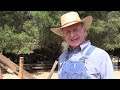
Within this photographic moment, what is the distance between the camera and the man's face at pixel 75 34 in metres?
1.54

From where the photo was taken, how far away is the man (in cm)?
145

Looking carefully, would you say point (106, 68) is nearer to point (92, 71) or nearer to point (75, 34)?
point (92, 71)

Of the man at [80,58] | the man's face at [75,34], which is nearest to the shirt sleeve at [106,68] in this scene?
the man at [80,58]

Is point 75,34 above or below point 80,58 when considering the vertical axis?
above

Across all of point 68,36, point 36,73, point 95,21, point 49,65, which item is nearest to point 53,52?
point 49,65

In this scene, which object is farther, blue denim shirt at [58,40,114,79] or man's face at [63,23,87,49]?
man's face at [63,23,87,49]

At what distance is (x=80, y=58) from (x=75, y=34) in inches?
5.0

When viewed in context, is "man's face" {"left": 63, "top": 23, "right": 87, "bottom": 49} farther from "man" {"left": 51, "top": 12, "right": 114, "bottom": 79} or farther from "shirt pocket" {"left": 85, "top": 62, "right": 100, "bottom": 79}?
"shirt pocket" {"left": 85, "top": 62, "right": 100, "bottom": 79}

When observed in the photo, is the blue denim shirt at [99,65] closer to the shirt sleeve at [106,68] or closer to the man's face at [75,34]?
the shirt sleeve at [106,68]

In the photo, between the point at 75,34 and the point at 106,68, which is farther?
the point at 75,34

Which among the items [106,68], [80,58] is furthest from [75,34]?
[106,68]

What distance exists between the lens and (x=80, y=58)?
1531 mm

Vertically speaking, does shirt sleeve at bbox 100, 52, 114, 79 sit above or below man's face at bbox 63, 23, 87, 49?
below

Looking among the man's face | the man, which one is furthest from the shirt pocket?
the man's face
